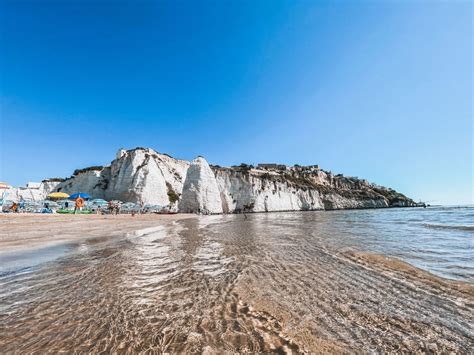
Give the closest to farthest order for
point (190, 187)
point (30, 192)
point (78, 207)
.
Answer: point (78, 207) → point (190, 187) → point (30, 192)

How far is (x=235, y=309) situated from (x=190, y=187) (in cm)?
4417

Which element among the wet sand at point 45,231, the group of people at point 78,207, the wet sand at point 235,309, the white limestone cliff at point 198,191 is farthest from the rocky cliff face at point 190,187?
the wet sand at point 235,309

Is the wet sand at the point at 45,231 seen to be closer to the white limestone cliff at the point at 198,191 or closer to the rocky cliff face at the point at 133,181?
the rocky cliff face at the point at 133,181

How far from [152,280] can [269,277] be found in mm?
2214

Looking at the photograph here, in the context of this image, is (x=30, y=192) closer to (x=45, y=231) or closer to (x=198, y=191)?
(x=198, y=191)

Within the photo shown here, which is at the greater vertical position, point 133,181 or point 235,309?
→ point 133,181

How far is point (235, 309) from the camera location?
9.71 ft

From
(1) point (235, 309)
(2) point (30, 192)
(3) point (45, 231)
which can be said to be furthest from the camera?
(2) point (30, 192)

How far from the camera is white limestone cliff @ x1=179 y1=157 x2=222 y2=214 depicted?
4581cm

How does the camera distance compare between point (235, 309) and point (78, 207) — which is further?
point (78, 207)

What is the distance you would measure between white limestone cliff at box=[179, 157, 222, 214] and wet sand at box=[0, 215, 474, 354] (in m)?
40.9

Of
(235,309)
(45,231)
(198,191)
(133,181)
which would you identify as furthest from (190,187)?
(235,309)

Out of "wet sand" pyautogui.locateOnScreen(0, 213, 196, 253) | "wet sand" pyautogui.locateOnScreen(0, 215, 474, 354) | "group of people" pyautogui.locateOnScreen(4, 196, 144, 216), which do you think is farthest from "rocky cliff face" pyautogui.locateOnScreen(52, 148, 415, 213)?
"wet sand" pyautogui.locateOnScreen(0, 215, 474, 354)

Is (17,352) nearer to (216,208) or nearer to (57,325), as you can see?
(57,325)
